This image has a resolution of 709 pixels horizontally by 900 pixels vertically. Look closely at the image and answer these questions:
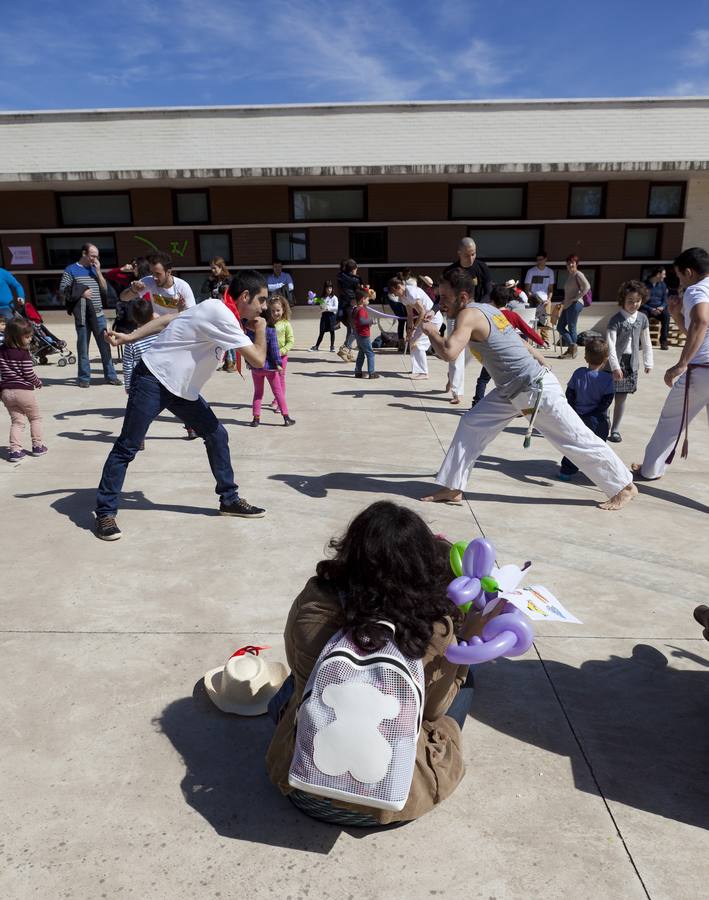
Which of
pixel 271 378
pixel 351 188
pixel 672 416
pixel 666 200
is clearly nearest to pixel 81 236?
pixel 351 188

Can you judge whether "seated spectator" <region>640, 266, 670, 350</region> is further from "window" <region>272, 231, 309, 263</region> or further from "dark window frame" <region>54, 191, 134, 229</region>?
"dark window frame" <region>54, 191, 134, 229</region>

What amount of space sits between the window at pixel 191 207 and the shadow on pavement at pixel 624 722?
1601cm

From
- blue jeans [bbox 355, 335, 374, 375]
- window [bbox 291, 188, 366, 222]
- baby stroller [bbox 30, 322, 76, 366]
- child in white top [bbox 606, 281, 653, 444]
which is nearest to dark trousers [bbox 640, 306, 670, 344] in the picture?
window [bbox 291, 188, 366, 222]

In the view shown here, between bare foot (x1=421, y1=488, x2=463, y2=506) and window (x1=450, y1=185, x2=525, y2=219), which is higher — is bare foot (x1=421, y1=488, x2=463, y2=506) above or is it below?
below

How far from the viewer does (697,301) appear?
528cm

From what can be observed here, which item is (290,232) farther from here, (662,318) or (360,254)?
(662,318)

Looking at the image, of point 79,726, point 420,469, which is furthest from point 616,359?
point 79,726

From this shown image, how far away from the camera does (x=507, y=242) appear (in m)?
17.6

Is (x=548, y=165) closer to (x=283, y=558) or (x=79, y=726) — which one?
(x=283, y=558)

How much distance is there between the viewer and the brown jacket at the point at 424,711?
224cm

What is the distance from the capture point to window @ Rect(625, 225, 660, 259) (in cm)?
1752

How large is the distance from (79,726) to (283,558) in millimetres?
1847

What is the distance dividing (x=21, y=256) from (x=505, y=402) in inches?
614

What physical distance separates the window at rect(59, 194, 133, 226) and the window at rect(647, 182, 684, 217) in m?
12.9
